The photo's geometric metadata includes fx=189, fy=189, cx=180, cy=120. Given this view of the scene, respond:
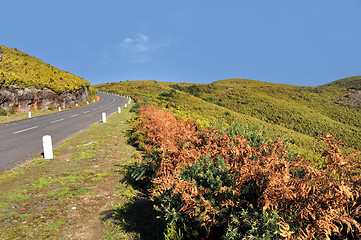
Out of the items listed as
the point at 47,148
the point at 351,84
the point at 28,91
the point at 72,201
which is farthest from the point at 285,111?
the point at 351,84

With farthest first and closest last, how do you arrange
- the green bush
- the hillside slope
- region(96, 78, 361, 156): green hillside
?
region(96, 78, 361, 156): green hillside
the hillside slope
the green bush

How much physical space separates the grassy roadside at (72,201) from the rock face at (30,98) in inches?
783

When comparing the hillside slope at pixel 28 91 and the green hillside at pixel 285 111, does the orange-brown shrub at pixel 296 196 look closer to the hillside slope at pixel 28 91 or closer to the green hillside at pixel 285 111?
the green hillside at pixel 285 111

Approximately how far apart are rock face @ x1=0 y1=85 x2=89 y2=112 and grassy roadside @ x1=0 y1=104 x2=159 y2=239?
19878 mm

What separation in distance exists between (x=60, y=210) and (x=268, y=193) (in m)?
4.27

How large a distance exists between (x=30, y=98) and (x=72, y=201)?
1032 inches

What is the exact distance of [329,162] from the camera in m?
3.28

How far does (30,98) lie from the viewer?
2423 centimetres

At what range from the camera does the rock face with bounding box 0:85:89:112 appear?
21297 millimetres

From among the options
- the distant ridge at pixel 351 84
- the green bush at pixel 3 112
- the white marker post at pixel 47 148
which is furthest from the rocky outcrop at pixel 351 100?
the green bush at pixel 3 112

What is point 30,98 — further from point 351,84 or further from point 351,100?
point 351,84

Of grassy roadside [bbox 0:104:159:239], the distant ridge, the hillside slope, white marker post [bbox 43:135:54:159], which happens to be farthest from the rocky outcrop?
the hillside slope

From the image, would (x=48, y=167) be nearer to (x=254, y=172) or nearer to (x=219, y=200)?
(x=219, y=200)

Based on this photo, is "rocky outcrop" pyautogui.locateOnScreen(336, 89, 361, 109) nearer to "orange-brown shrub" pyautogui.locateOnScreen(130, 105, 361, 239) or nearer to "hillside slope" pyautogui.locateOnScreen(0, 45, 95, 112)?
"orange-brown shrub" pyautogui.locateOnScreen(130, 105, 361, 239)
